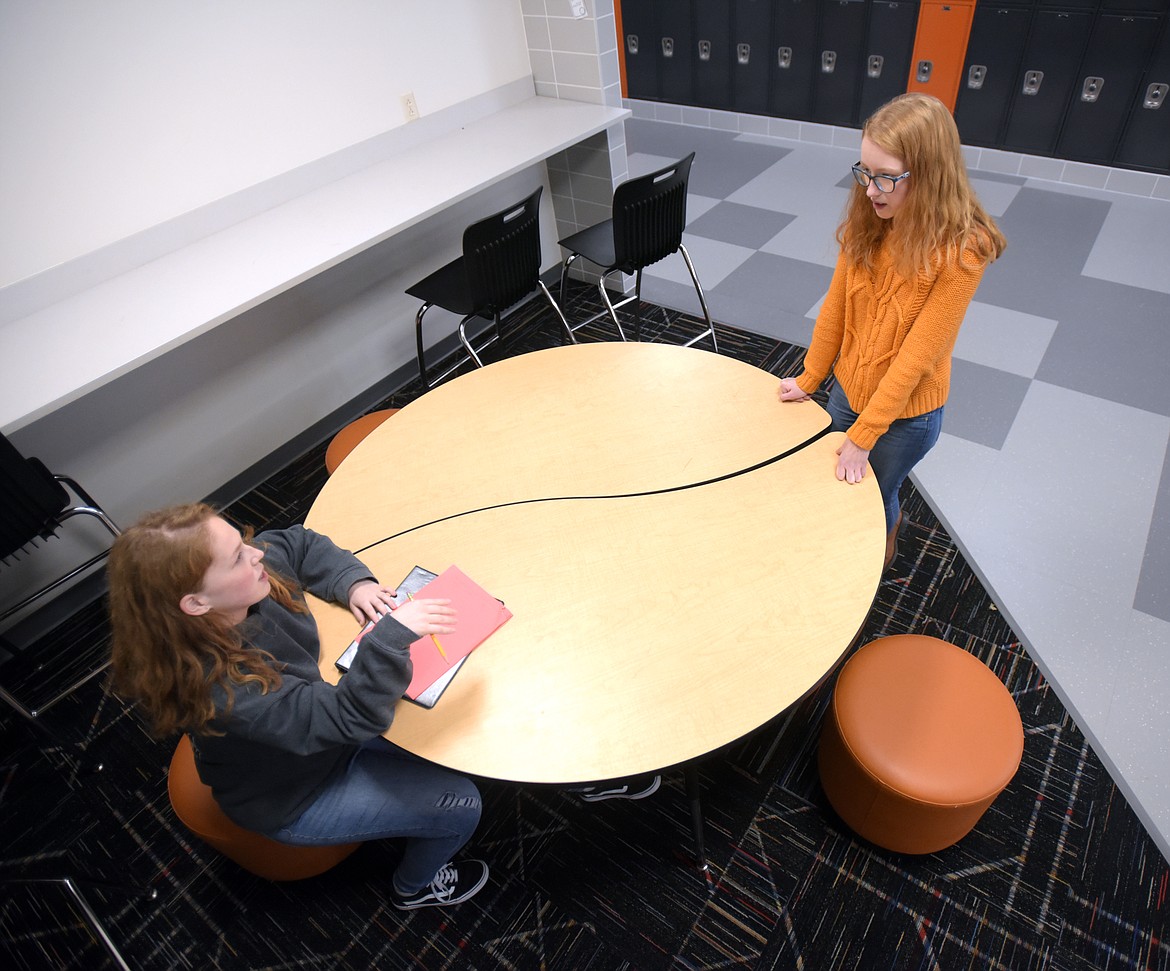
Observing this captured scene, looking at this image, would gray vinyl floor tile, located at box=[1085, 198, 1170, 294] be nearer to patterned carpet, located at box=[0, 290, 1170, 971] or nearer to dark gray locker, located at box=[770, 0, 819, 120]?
dark gray locker, located at box=[770, 0, 819, 120]

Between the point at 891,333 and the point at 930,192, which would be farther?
the point at 891,333

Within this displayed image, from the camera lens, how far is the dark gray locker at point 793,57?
471cm

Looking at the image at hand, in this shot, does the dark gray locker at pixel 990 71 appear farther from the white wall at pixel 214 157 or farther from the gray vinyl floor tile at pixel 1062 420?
the white wall at pixel 214 157

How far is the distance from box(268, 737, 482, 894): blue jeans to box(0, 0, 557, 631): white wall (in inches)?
70.4

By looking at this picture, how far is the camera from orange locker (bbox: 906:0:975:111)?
419cm

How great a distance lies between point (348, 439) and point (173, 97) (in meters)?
1.35

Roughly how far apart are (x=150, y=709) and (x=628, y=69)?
6096 millimetres

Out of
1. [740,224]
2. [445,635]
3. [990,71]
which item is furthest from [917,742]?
[990,71]

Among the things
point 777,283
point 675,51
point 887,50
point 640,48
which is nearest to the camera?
point 777,283

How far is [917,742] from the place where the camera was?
1.54 m

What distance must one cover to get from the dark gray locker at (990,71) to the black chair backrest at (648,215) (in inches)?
105

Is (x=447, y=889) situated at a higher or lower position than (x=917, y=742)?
lower

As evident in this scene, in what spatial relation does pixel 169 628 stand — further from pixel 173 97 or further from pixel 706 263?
pixel 706 263

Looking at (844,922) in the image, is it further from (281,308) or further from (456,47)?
(456,47)
